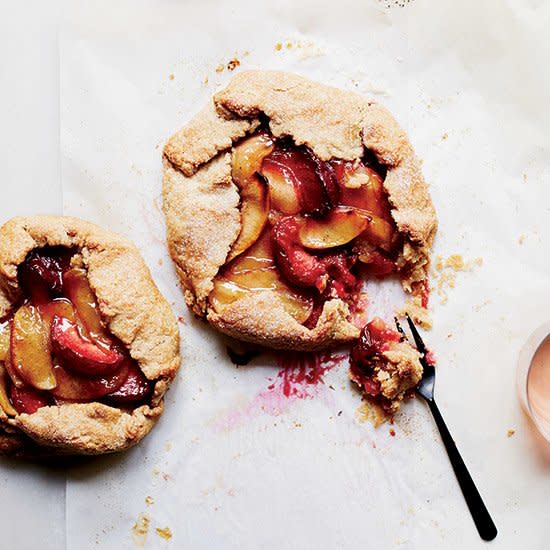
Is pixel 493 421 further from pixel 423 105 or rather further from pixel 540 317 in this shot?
pixel 423 105

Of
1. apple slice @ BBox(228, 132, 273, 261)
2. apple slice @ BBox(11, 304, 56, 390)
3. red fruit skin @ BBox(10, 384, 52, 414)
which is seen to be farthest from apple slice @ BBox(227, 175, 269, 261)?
red fruit skin @ BBox(10, 384, 52, 414)

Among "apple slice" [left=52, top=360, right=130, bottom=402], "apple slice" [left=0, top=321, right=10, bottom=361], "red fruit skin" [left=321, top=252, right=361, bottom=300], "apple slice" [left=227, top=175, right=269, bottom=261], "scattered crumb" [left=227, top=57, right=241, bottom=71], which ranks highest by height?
"scattered crumb" [left=227, top=57, right=241, bottom=71]

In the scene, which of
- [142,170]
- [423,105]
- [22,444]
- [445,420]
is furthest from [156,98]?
[445,420]

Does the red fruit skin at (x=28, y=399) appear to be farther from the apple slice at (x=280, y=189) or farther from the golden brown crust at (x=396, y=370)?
the golden brown crust at (x=396, y=370)

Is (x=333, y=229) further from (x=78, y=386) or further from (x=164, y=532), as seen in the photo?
(x=164, y=532)

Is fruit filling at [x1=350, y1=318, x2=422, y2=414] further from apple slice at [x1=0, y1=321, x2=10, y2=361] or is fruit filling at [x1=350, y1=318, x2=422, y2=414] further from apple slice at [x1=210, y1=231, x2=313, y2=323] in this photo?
apple slice at [x1=0, y1=321, x2=10, y2=361]

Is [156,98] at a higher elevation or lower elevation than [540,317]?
higher

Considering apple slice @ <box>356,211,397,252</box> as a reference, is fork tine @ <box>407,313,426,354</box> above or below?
below
